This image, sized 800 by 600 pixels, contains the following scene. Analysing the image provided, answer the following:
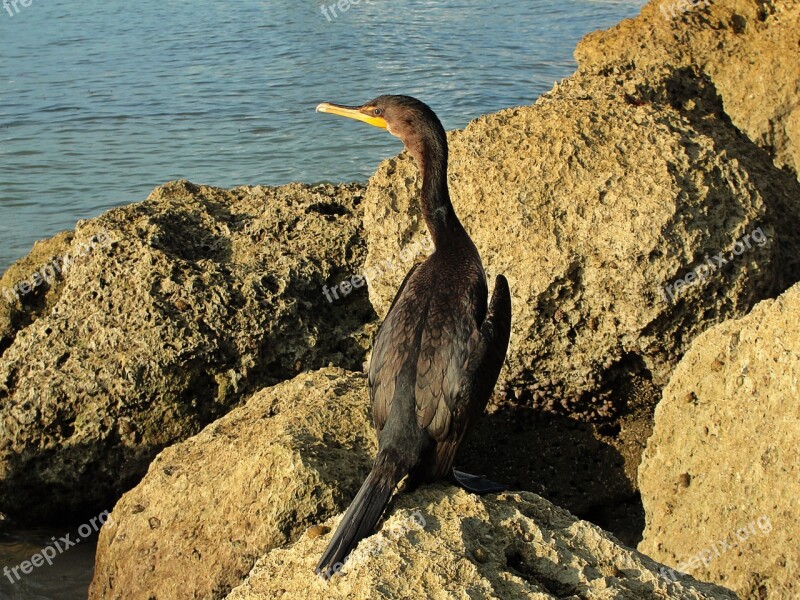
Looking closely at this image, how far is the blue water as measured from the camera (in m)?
10.1

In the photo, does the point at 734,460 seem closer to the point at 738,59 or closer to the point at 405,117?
the point at 405,117

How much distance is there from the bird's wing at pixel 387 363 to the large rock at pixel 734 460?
1.10m

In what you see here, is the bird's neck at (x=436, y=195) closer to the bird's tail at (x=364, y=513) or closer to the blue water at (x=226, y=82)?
the bird's tail at (x=364, y=513)

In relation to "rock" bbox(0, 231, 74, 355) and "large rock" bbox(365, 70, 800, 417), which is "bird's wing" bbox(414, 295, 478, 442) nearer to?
"large rock" bbox(365, 70, 800, 417)

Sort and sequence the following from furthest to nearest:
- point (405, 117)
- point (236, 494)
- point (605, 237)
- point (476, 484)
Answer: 1. point (405, 117)
2. point (605, 237)
3. point (476, 484)
4. point (236, 494)

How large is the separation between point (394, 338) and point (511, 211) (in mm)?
1147

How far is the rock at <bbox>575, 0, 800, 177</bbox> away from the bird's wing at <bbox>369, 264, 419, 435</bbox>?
298 centimetres

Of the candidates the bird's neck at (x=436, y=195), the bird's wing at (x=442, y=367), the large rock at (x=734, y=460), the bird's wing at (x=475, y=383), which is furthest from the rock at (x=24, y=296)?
the large rock at (x=734, y=460)

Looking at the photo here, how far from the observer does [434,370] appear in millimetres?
3387

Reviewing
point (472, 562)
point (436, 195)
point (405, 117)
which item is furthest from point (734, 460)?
point (405, 117)

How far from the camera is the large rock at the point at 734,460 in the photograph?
10.5 ft

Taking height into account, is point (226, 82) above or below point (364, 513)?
above

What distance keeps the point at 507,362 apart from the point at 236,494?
5.25 feet

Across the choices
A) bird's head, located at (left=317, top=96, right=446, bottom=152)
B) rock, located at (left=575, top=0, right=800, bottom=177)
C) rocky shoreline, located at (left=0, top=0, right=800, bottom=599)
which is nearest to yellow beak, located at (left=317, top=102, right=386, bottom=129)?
bird's head, located at (left=317, top=96, right=446, bottom=152)
